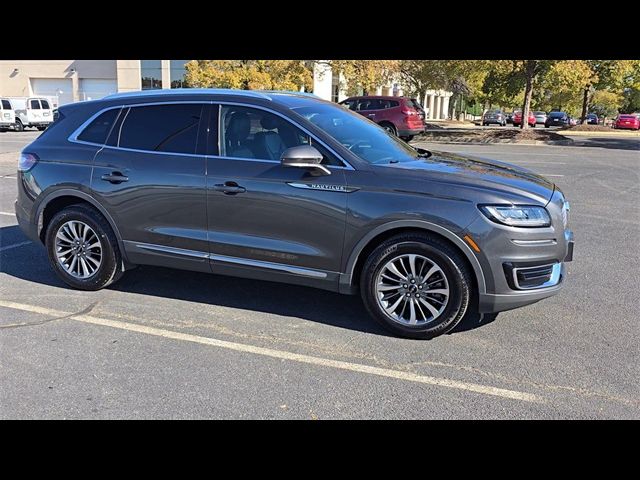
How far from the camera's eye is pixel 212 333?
167 inches

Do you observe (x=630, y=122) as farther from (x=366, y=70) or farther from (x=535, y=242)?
(x=535, y=242)

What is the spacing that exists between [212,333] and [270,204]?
1.11 metres

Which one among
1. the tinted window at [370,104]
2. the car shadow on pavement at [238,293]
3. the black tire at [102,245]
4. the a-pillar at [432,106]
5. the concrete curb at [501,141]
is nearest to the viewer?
the car shadow on pavement at [238,293]

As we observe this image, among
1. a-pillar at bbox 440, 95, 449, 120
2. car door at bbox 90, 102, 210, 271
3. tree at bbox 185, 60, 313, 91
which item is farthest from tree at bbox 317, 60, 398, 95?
a-pillar at bbox 440, 95, 449, 120

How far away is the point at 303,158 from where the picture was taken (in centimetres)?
412

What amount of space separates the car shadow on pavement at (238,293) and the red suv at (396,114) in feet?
55.0

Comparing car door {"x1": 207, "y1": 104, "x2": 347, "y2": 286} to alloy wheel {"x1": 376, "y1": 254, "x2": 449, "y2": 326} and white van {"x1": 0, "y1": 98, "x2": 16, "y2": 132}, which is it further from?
white van {"x1": 0, "y1": 98, "x2": 16, "y2": 132}

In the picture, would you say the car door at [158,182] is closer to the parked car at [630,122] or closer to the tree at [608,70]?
the tree at [608,70]

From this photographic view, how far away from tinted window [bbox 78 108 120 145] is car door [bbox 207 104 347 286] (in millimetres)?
1179

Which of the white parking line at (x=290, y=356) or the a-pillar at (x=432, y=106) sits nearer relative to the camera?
the white parking line at (x=290, y=356)

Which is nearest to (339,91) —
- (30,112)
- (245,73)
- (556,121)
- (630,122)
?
(556,121)

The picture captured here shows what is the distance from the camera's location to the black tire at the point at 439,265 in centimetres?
398

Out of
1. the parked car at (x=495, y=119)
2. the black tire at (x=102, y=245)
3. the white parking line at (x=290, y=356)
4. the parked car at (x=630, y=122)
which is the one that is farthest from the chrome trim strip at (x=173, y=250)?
the parked car at (x=495, y=119)

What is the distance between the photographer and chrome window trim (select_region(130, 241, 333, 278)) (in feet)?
14.3
